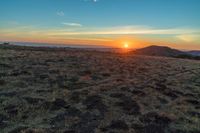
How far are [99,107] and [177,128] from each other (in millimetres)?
4922

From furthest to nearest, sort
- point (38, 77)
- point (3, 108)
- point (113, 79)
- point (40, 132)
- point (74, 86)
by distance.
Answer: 1. point (113, 79)
2. point (38, 77)
3. point (74, 86)
4. point (3, 108)
5. point (40, 132)

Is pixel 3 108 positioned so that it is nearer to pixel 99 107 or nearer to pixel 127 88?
pixel 99 107

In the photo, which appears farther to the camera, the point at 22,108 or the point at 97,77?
the point at 97,77

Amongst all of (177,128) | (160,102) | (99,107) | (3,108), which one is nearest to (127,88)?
(160,102)

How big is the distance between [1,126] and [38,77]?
12.0 metres

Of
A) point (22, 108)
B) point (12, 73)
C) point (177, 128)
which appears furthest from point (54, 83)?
point (177, 128)

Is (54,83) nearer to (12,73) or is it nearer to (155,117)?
(12,73)

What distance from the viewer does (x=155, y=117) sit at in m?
14.1

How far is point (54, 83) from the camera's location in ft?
69.8

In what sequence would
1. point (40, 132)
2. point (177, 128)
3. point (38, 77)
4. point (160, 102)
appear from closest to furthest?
point (40, 132) < point (177, 128) < point (160, 102) < point (38, 77)

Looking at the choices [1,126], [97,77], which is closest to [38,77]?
[97,77]

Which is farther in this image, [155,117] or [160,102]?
[160,102]

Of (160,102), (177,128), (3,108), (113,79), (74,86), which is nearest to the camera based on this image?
(177,128)

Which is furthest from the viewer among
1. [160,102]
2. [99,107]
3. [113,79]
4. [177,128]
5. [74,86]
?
[113,79]
